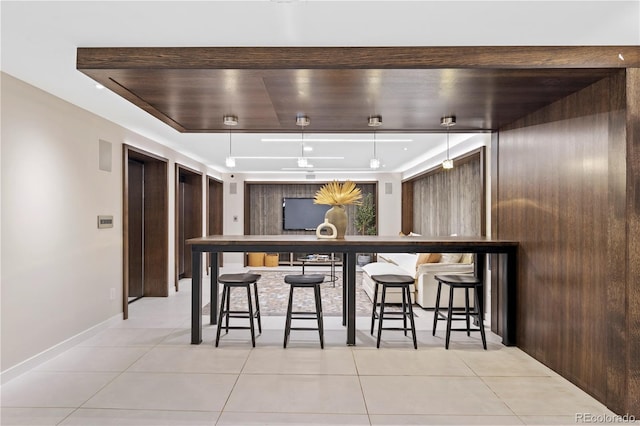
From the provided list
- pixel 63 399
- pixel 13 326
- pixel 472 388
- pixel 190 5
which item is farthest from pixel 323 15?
Result: pixel 13 326

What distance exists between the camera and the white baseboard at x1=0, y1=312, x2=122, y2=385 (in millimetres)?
2914

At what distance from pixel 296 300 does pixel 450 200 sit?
305cm

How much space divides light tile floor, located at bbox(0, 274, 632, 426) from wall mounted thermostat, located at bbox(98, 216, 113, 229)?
3.80 feet

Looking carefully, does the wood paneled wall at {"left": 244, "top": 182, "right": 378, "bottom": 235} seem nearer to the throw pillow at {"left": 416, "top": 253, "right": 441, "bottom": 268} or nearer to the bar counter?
the throw pillow at {"left": 416, "top": 253, "right": 441, "bottom": 268}

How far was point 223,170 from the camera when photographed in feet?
30.2

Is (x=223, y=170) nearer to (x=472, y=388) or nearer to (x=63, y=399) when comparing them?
(x=63, y=399)

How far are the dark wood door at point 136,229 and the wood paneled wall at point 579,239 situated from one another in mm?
4975

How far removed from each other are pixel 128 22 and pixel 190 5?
444 mm

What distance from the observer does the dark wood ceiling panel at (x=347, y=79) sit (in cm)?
245

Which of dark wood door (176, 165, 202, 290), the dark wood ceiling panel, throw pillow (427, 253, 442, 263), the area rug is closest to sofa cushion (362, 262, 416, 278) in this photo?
throw pillow (427, 253, 442, 263)

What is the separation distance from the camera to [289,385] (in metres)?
2.85

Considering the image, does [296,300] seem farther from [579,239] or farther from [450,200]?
[579,239]

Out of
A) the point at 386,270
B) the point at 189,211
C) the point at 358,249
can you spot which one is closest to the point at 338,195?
the point at 358,249

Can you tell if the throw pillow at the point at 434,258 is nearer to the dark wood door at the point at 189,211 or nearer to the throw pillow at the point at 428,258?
the throw pillow at the point at 428,258
